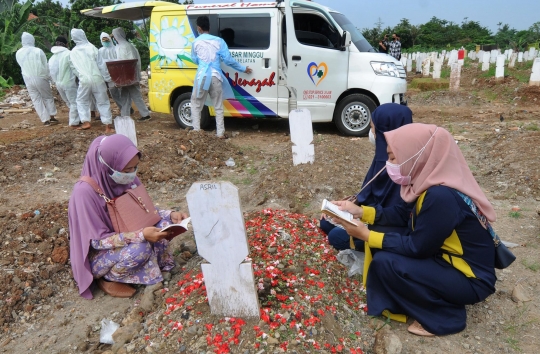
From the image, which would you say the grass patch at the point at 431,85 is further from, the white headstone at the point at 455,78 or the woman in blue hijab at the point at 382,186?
the woman in blue hijab at the point at 382,186

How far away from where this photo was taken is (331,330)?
2.43 m

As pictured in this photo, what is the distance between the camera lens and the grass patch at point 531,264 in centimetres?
331

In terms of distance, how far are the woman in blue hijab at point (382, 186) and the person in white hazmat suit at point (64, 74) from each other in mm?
7517

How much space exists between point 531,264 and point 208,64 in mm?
5457

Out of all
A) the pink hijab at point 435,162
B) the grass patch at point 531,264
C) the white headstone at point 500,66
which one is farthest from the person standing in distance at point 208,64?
the white headstone at point 500,66

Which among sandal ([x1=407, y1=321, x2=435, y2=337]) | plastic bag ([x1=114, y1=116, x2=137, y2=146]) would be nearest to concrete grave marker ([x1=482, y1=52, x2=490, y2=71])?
plastic bag ([x1=114, y1=116, x2=137, y2=146])

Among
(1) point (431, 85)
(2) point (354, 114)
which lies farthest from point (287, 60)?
(1) point (431, 85)

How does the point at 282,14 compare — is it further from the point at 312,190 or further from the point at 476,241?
the point at 476,241

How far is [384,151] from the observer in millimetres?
3201

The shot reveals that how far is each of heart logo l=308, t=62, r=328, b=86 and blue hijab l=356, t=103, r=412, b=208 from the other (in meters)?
4.23

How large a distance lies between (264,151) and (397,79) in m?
2.65

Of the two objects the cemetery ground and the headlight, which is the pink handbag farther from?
the headlight

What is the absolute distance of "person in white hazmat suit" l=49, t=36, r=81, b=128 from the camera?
8570mm

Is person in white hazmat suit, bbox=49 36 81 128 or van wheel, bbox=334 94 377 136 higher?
person in white hazmat suit, bbox=49 36 81 128
